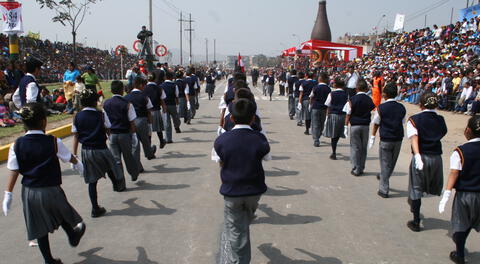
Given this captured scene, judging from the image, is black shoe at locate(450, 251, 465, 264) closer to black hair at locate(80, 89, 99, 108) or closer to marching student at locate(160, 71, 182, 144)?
black hair at locate(80, 89, 99, 108)

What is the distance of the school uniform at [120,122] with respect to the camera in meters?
6.32

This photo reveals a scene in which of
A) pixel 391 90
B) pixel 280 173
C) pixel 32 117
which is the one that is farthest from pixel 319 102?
pixel 32 117

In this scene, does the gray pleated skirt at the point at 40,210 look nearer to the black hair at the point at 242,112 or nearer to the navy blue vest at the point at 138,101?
the black hair at the point at 242,112

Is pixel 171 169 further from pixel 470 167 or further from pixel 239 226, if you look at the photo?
pixel 470 167

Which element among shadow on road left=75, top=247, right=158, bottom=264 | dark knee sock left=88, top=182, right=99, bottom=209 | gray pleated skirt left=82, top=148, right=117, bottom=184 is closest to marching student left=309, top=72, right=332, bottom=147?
gray pleated skirt left=82, top=148, right=117, bottom=184

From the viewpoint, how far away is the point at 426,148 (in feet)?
15.9

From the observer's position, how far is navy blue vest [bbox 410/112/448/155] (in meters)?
4.79

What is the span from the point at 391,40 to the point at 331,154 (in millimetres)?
33070

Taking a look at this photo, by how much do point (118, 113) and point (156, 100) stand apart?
2.94 metres

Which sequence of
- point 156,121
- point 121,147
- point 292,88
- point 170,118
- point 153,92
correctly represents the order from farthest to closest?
point 292,88 → point 170,118 → point 156,121 → point 153,92 → point 121,147

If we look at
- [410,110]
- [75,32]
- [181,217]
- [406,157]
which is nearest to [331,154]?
[406,157]

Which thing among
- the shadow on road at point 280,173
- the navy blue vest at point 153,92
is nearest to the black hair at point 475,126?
the shadow on road at point 280,173

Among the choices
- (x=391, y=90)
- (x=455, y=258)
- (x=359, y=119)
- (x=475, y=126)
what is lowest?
(x=455, y=258)

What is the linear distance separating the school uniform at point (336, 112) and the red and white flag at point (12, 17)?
8.07 metres
